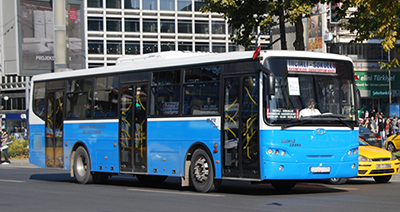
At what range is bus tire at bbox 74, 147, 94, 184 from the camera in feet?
59.5

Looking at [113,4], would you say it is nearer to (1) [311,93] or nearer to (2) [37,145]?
(2) [37,145]

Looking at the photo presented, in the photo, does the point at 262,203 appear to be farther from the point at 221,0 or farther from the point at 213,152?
the point at 221,0

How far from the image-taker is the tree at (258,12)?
65.5ft

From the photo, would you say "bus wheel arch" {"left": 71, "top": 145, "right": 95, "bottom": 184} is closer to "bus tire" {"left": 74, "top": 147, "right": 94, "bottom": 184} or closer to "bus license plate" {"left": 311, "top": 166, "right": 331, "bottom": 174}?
"bus tire" {"left": 74, "top": 147, "right": 94, "bottom": 184}

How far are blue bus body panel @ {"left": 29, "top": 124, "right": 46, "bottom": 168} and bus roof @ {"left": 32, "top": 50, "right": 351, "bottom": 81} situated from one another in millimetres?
1660

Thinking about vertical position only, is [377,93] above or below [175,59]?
below

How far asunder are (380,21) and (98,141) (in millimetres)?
8966

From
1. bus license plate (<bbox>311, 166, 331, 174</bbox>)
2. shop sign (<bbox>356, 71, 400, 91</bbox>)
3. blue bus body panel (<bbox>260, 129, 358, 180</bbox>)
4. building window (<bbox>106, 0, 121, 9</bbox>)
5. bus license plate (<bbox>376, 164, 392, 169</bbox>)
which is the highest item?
building window (<bbox>106, 0, 121, 9</bbox>)

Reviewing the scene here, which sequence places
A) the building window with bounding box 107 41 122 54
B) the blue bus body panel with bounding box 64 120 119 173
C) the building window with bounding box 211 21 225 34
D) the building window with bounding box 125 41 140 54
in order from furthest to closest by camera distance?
1. the building window with bounding box 211 21 225 34
2. the building window with bounding box 125 41 140 54
3. the building window with bounding box 107 41 122 54
4. the blue bus body panel with bounding box 64 120 119 173

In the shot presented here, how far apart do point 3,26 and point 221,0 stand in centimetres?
6781

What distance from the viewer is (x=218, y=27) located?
74625mm

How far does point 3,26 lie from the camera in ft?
271

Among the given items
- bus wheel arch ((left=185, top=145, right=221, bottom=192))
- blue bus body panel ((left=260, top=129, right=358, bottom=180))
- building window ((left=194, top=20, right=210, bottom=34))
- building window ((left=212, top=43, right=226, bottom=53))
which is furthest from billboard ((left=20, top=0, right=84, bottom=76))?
blue bus body panel ((left=260, top=129, right=358, bottom=180))

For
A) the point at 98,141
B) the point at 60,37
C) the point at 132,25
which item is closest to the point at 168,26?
the point at 132,25
